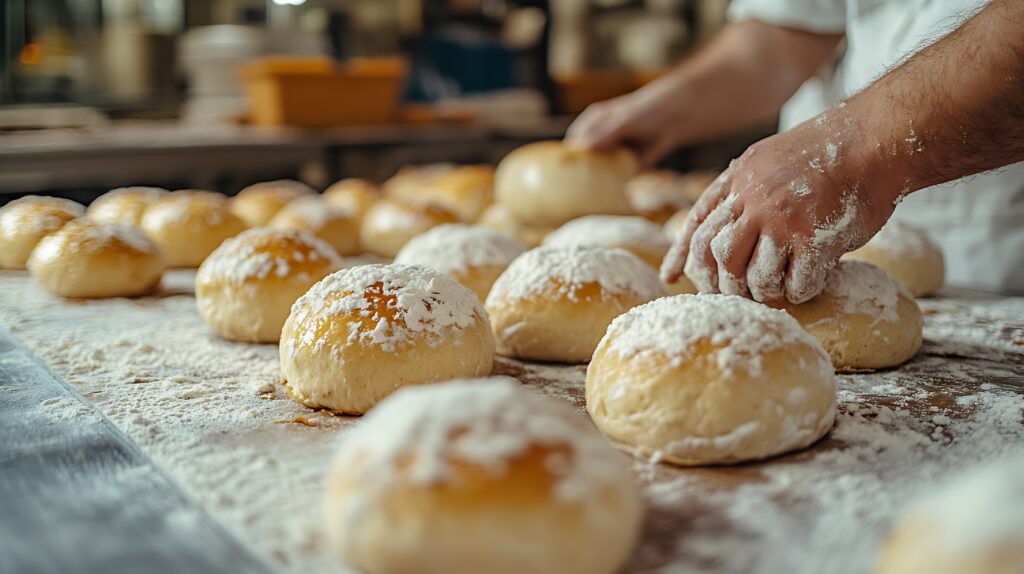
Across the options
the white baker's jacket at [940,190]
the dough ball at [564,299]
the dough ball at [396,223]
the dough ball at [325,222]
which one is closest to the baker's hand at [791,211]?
the dough ball at [564,299]

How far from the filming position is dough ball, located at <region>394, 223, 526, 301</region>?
2.08 meters

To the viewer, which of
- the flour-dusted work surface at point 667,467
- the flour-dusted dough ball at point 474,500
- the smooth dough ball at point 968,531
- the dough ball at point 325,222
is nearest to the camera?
the smooth dough ball at point 968,531

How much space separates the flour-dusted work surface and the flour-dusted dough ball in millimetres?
77

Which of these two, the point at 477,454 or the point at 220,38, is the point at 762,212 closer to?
the point at 477,454

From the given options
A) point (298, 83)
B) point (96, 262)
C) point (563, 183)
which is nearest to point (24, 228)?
A: point (96, 262)

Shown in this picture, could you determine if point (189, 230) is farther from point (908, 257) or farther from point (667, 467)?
point (908, 257)

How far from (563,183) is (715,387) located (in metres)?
1.58

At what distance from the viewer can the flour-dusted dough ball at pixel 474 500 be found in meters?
0.88

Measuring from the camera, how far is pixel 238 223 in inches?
106

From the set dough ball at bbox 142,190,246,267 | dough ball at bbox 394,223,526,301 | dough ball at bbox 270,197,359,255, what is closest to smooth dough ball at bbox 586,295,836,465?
dough ball at bbox 394,223,526,301

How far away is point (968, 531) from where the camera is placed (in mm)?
761

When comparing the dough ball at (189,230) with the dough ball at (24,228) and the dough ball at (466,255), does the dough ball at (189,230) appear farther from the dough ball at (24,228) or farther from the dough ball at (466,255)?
the dough ball at (466,255)

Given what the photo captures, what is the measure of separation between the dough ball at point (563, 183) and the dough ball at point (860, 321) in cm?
111

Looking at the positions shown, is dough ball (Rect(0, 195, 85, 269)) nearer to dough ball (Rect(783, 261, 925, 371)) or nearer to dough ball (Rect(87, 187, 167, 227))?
dough ball (Rect(87, 187, 167, 227))
